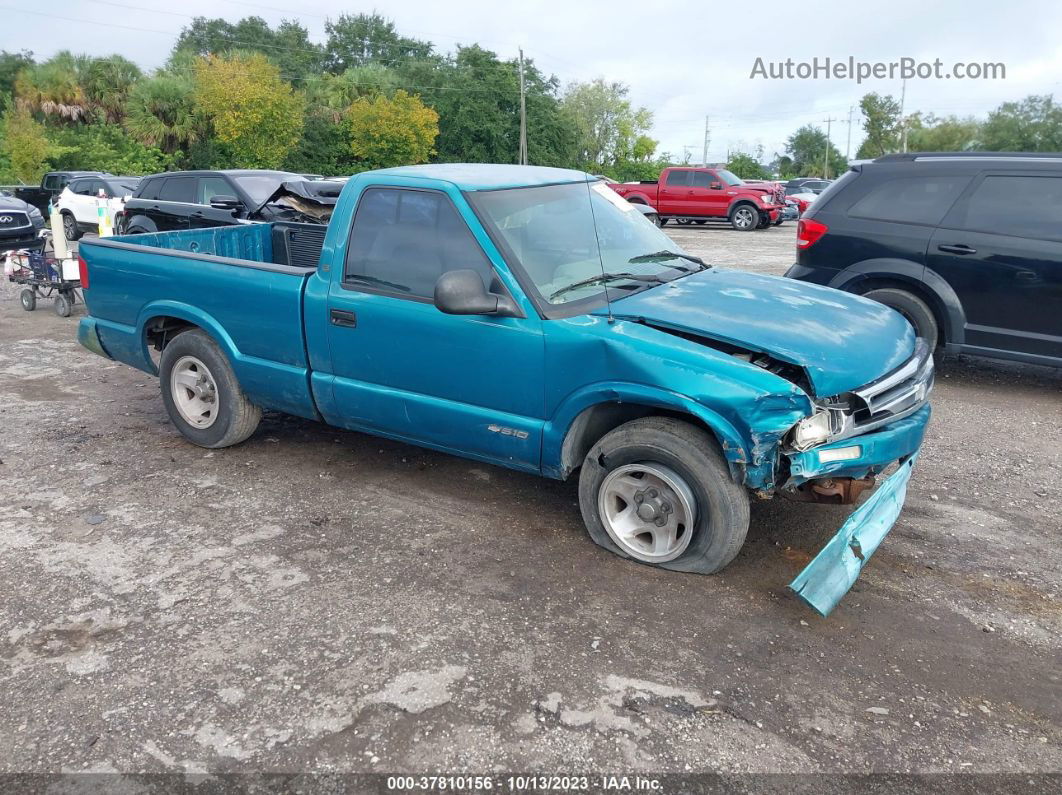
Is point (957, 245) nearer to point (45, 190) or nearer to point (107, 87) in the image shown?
point (45, 190)

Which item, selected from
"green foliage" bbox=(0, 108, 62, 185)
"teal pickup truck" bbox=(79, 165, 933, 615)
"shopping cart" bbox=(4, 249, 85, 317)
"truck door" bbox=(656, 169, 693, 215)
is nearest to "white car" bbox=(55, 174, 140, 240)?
"shopping cart" bbox=(4, 249, 85, 317)

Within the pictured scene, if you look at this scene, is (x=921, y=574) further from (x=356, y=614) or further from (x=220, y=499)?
(x=220, y=499)

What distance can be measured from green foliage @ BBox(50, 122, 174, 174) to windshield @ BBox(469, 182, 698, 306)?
107ft

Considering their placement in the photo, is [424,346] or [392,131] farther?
[392,131]

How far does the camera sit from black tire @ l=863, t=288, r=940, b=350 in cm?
726

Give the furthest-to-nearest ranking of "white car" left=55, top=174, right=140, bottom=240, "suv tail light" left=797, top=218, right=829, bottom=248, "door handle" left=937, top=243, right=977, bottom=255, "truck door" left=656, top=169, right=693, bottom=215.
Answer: "truck door" left=656, top=169, right=693, bottom=215
"white car" left=55, top=174, right=140, bottom=240
"suv tail light" left=797, top=218, right=829, bottom=248
"door handle" left=937, top=243, right=977, bottom=255

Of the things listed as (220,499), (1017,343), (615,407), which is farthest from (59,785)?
(1017,343)

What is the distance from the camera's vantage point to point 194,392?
578cm

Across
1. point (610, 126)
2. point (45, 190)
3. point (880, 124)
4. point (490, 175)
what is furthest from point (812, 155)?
point (490, 175)

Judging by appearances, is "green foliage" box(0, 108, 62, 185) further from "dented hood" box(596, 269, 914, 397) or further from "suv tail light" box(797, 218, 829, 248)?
"dented hood" box(596, 269, 914, 397)

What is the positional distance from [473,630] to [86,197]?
18.2 m

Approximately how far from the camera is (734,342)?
12.6 feet

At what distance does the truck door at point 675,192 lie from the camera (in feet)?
81.8

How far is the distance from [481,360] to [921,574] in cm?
237
